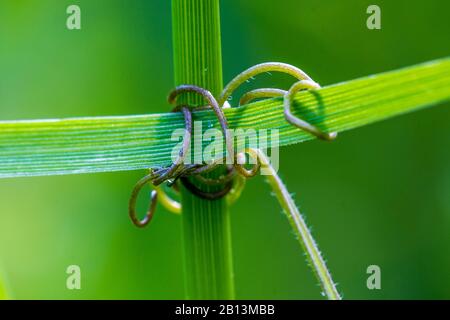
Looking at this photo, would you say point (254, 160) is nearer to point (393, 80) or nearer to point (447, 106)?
point (393, 80)

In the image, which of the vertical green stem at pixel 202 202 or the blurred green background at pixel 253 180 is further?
the blurred green background at pixel 253 180

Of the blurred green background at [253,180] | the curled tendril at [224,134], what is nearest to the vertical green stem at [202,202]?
the curled tendril at [224,134]

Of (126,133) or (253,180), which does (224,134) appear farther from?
(253,180)

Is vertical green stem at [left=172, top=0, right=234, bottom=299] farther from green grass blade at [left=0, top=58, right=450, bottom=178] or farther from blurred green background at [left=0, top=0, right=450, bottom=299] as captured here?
blurred green background at [left=0, top=0, right=450, bottom=299]

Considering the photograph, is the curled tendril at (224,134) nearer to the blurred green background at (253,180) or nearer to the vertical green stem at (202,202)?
the vertical green stem at (202,202)

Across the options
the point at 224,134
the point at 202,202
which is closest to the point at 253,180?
the point at 202,202

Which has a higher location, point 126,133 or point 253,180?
point 253,180

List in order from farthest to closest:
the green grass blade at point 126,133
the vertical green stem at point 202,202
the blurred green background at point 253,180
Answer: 1. the blurred green background at point 253,180
2. the vertical green stem at point 202,202
3. the green grass blade at point 126,133
